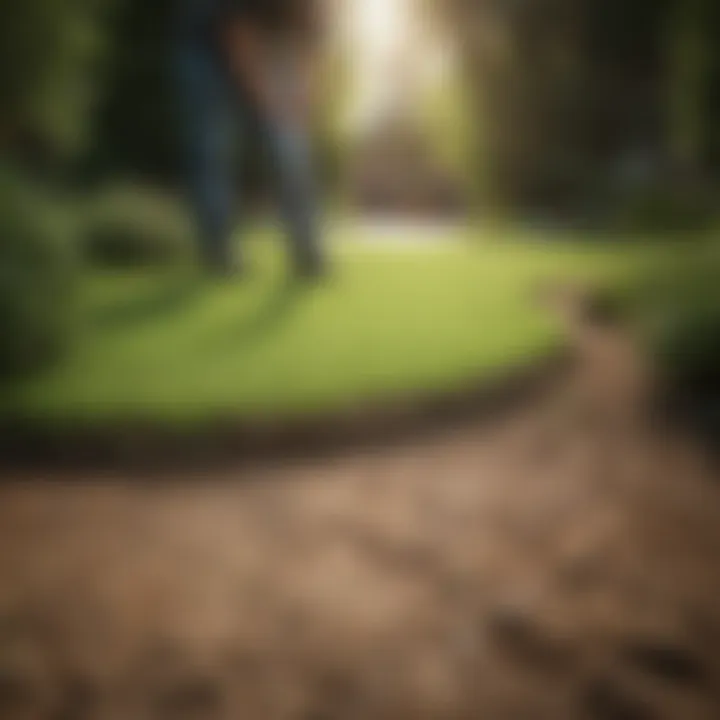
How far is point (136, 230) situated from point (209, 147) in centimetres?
18

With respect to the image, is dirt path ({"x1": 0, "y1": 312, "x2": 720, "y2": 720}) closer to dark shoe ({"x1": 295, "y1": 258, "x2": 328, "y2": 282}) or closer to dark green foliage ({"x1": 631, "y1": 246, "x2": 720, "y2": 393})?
dark green foliage ({"x1": 631, "y1": 246, "x2": 720, "y2": 393})

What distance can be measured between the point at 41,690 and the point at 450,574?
509 millimetres

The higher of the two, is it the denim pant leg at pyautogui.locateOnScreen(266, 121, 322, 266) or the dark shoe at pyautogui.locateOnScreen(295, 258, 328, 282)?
the denim pant leg at pyautogui.locateOnScreen(266, 121, 322, 266)

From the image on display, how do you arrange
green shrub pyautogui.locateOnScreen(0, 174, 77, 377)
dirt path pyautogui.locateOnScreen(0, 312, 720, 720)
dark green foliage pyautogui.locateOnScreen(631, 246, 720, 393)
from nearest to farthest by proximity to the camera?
dirt path pyautogui.locateOnScreen(0, 312, 720, 720) < green shrub pyautogui.locateOnScreen(0, 174, 77, 377) < dark green foliage pyautogui.locateOnScreen(631, 246, 720, 393)

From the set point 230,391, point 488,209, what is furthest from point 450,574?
point 488,209

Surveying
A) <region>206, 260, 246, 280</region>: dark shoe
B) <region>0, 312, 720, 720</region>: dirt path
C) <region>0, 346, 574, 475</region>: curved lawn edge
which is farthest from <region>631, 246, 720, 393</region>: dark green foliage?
<region>206, 260, 246, 280</region>: dark shoe


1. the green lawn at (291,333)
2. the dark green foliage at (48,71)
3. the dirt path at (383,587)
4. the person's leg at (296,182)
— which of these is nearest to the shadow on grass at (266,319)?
the green lawn at (291,333)

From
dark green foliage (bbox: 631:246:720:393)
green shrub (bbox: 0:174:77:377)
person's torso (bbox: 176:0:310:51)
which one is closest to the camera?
person's torso (bbox: 176:0:310:51)

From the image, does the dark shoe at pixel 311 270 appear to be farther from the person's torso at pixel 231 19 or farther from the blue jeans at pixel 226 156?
the person's torso at pixel 231 19

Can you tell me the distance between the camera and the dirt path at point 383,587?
95 cm

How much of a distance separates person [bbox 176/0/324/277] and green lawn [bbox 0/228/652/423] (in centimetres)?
7

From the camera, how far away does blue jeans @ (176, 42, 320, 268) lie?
4.19ft

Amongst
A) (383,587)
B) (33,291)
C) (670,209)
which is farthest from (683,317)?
(33,291)

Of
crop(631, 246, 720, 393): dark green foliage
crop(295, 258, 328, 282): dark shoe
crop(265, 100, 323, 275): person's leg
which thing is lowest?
crop(631, 246, 720, 393): dark green foliage
